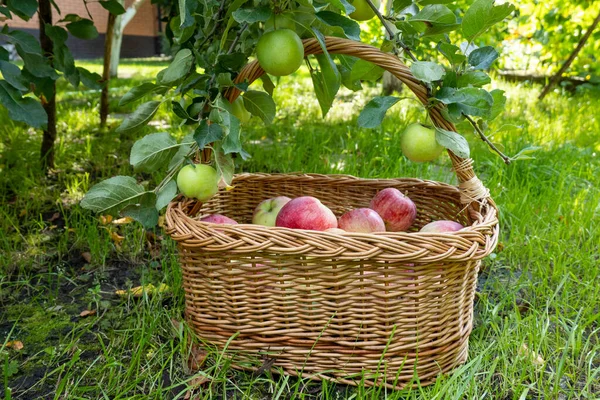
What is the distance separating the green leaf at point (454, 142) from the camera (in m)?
1.21

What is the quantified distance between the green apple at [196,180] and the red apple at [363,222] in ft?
1.36

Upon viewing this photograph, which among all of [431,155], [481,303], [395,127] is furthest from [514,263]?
[395,127]

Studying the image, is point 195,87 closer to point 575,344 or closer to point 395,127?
point 575,344

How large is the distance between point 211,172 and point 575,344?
1.05 metres

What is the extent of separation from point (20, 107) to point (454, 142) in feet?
4.25

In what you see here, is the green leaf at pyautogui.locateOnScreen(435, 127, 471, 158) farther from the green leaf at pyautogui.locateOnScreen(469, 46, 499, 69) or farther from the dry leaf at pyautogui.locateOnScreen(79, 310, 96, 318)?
the dry leaf at pyautogui.locateOnScreen(79, 310, 96, 318)

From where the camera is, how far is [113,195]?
1309 millimetres

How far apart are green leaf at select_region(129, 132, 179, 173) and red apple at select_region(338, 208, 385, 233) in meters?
0.51

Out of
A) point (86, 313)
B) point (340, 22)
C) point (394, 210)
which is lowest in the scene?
point (86, 313)

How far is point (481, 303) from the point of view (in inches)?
65.7

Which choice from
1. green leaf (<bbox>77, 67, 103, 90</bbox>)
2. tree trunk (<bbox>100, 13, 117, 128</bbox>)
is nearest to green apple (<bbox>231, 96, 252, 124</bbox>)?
green leaf (<bbox>77, 67, 103, 90</bbox>)

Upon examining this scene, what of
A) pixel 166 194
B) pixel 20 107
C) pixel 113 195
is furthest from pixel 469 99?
pixel 20 107

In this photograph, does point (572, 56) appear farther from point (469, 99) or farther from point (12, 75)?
point (12, 75)

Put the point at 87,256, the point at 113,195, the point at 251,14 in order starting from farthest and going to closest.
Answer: the point at 87,256
the point at 113,195
the point at 251,14
